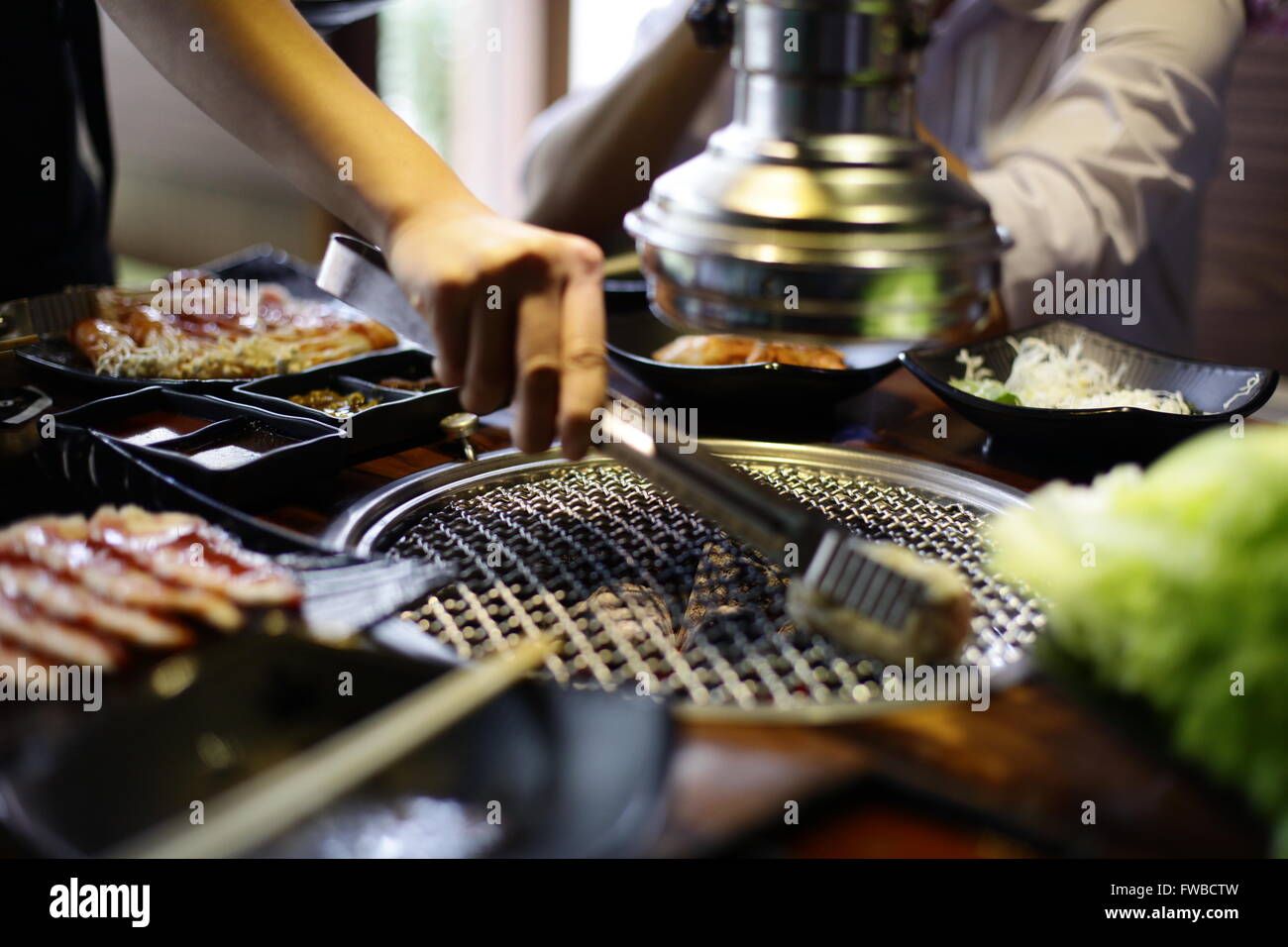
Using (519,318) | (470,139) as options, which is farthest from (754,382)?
(470,139)

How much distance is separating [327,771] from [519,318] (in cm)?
70

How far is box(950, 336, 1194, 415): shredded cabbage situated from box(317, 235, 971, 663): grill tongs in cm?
87

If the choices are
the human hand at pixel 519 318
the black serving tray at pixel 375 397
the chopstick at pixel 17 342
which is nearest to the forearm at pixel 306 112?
the human hand at pixel 519 318

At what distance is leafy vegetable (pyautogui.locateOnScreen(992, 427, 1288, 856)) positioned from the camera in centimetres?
90

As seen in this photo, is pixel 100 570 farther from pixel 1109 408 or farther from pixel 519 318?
pixel 1109 408

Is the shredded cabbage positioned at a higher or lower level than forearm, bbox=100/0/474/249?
lower

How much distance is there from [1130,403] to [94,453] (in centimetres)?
170

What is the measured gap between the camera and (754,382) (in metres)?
1.92

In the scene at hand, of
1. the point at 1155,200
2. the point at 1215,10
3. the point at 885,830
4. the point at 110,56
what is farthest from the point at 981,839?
the point at 110,56

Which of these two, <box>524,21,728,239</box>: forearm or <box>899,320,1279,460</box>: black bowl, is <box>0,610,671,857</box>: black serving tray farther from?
<box>524,21,728,239</box>: forearm

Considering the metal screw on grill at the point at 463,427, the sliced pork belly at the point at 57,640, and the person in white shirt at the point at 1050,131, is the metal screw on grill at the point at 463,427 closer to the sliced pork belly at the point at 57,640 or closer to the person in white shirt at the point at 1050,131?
the sliced pork belly at the point at 57,640

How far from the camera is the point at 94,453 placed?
1.50 meters

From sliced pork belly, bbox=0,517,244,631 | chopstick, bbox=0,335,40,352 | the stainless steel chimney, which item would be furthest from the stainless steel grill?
chopstick, bbox=0,335,40,352
